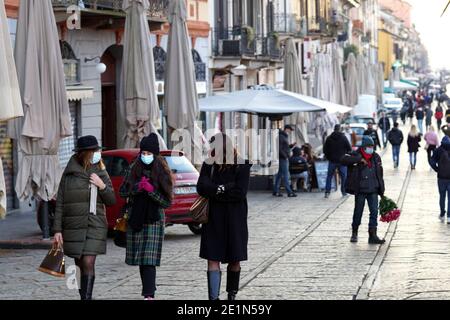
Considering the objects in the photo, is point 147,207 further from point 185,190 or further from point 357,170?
point 185,190

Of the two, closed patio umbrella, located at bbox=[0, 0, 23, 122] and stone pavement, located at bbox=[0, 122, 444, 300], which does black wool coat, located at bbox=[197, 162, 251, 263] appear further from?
closed patio umbrella, located at bbox=[0, 0, 23, 122]

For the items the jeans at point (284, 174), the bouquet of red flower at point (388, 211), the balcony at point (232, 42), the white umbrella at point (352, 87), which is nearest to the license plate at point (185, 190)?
the bouquet of red flower at point (388, 211)

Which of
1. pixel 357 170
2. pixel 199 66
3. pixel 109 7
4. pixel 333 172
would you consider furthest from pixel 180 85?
pixel 199 66

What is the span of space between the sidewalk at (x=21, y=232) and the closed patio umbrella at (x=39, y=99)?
76 centimetres

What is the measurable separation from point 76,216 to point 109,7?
56.2 ft

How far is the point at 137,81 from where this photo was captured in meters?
22.9

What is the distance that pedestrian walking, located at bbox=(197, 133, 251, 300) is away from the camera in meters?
11.8

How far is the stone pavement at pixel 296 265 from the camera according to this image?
13.6 meters

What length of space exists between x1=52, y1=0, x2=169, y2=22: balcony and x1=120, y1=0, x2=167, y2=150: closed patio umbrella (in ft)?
10.1

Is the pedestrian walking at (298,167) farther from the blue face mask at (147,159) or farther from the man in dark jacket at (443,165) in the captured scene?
the blue face mask at (147,159)

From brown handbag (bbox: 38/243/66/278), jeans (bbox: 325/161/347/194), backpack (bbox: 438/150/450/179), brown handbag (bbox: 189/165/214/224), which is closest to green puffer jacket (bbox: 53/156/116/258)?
brown handbag (bbox: 38/243/66/278)

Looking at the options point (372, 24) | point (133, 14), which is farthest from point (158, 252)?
point (372, 24)
